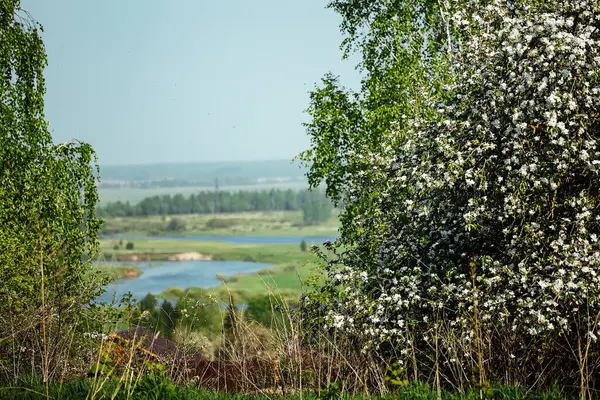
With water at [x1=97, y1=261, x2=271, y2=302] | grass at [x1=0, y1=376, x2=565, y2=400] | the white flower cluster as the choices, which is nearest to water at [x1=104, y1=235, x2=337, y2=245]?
water at [x1=97, y1=261, x2=271, y2=302]

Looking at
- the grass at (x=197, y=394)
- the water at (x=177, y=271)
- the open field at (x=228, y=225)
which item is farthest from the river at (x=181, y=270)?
the grass at (x=197, y=394)

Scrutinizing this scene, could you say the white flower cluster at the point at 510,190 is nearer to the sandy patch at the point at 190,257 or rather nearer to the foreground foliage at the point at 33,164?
the foreground foliage at the point at 33,164

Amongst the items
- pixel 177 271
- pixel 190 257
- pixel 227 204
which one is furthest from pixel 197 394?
pixel 227 204

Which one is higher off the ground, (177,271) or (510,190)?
(510,190)

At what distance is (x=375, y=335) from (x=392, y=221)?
76.3 inches

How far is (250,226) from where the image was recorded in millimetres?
165125

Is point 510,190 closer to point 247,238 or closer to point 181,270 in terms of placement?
point 181,270

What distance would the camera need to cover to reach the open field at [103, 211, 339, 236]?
154875 mm

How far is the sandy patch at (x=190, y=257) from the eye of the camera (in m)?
128

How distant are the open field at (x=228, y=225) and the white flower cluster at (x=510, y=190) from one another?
139010 millimetres

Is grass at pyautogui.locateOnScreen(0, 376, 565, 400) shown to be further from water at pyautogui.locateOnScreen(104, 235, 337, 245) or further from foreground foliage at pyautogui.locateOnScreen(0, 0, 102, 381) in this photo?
water at pyautogui.locateOnScreen(104, 235, 337, 245)

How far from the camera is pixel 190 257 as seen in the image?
131m

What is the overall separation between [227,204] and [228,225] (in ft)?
15.6

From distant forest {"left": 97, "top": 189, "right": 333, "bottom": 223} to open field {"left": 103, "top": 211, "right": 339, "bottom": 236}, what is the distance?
5.22 feet
